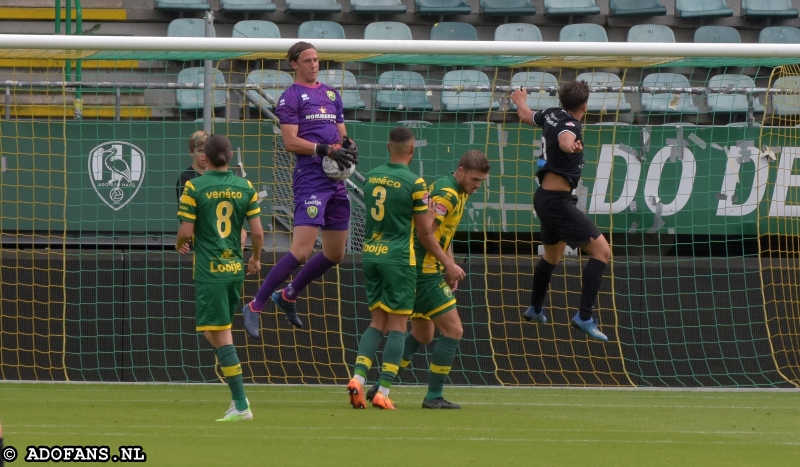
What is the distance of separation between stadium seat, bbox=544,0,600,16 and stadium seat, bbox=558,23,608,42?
17.1 inches

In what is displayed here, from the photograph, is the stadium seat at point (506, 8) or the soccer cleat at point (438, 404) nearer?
the soccer cleat at point (438, 404)

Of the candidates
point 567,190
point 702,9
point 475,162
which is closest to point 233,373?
point 475,162

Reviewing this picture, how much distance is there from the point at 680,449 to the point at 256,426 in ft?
8.12

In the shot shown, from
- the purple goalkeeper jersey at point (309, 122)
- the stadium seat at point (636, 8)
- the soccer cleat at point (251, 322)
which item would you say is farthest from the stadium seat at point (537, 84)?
the soccer cleat at point (251, 322)

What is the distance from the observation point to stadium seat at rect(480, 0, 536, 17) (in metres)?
16.6

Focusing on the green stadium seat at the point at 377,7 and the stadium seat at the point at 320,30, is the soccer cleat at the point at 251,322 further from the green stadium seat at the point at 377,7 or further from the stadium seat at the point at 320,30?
the green stadium seat at the point at 377,7

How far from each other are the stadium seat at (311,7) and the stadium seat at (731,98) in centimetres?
529

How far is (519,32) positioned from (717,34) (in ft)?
9.38

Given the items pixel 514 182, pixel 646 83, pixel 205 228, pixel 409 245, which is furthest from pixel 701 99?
pixel 205 228

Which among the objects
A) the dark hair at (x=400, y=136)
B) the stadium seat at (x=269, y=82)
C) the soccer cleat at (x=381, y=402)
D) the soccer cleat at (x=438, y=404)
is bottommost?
the soccer cleat at (x=438, y=404)

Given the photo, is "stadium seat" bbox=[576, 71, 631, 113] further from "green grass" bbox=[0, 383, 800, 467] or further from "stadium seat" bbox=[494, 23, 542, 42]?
"green grass" bbox=[0, 383, 800, 467]

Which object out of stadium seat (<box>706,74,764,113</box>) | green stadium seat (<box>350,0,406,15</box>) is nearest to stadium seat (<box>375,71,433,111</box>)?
green stadium seat (<box>350,0,406,15</box>)

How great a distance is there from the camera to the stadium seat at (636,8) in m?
16.9

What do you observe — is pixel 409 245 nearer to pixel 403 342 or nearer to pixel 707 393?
A: pixel 403 342
